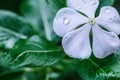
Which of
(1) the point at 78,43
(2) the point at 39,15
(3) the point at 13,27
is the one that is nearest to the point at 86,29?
(1) the point at 78,43

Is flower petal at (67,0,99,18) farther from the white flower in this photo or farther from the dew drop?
the dew drop

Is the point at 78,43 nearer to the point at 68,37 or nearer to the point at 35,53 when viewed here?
the point at 68,37

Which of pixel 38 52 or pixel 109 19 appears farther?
pixel 38 52

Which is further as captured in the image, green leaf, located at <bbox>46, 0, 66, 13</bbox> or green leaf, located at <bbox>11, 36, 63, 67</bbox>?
green leaf, located at <bbox>46, 0, 66, 13</bbox>

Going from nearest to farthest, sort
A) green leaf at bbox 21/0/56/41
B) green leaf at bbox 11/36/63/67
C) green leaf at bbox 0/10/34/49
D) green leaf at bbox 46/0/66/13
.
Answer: green leaf at bbox 11/36/63/67 → green leaf at bbox 46/0/66/13 → green leaf at bbox 0/10/34/49 → green leaf at bbox 21/0/56/41

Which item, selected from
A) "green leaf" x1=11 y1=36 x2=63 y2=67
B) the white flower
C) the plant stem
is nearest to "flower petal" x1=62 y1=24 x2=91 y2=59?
the white flower

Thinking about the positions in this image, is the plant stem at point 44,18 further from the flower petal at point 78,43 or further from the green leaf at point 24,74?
the flower petal at point 78,43

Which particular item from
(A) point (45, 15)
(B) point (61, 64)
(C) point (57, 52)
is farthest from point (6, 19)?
(C) point (57, 52)
